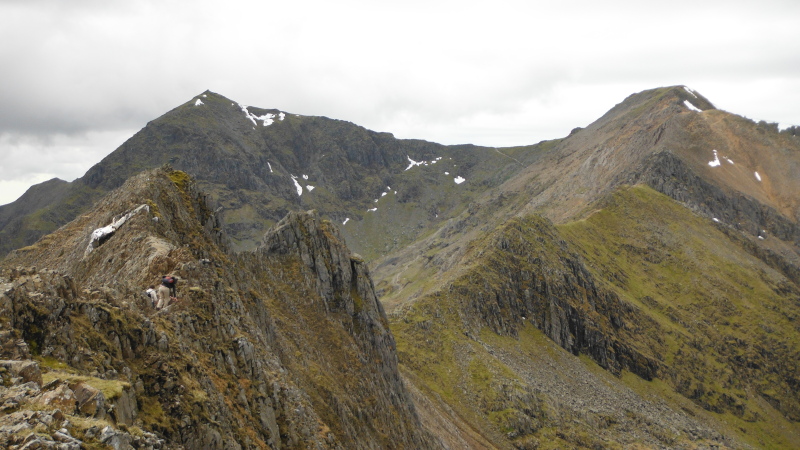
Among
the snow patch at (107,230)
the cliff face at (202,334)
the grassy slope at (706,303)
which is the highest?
the snow patch at (107,230)

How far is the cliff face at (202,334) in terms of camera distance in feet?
50.4

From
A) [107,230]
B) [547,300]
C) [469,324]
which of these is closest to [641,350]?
[547,300]

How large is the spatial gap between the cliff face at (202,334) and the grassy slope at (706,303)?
8938 cm

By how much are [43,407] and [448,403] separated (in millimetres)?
74022

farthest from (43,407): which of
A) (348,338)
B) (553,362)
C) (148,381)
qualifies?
(553,362)

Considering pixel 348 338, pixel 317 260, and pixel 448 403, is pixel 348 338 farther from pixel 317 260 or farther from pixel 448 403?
pixel 448 403

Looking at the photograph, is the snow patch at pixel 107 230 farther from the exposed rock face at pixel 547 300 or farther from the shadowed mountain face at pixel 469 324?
the exposed rock face at pixel 547 300

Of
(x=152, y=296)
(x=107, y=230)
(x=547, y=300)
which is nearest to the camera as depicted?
(x=152, y=296)

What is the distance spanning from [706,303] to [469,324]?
283 feet

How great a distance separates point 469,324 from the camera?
10262cm

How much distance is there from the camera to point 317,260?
177ft

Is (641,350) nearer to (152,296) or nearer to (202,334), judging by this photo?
(202,334)

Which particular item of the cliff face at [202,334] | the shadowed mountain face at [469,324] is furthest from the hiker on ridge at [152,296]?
the shadowed mountain face at [469,324]

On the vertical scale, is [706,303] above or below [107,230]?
below
